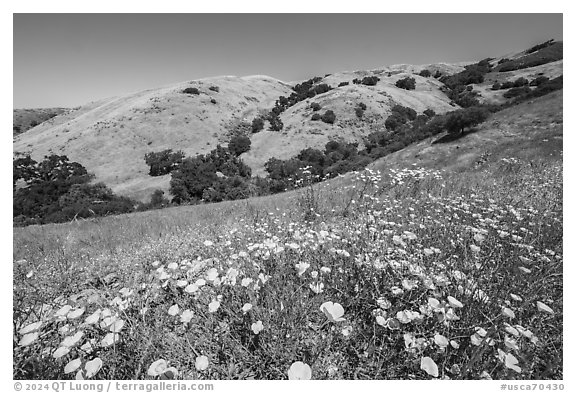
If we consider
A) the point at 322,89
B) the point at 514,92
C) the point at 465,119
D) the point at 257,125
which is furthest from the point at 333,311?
the point at 322,89

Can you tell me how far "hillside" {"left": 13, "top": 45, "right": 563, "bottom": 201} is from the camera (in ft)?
131

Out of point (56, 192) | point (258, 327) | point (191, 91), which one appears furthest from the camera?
point (191, 91)

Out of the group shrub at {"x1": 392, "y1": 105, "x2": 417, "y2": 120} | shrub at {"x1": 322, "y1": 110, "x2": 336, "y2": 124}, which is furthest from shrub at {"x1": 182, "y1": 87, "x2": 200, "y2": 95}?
shrub at {"x1": 392, "y1": 105, "x2": 417, "y2": 120}

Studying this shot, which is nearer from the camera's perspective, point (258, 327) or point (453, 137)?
point (258, 327)

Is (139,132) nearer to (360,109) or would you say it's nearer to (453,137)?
(360,109)

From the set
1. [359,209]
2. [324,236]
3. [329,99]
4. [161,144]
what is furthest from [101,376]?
[329,99]

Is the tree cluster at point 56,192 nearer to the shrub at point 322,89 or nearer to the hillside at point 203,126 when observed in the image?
the hillside at point 203,126

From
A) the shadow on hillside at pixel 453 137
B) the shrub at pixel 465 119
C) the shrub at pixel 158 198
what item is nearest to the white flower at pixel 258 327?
the shadow on hillside at pixel 453 137

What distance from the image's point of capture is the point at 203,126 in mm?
49719

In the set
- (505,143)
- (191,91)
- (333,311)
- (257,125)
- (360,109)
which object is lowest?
(333,311)

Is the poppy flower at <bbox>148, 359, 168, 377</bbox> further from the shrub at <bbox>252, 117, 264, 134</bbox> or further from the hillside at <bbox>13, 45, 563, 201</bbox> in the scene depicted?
the shrub at <bbox>252, 117, 264, 134</bbox>

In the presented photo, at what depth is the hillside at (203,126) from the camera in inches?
1570

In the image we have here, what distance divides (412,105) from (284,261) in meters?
53.7

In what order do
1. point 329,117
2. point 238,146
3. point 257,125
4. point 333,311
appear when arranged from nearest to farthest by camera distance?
point 333,311, point 238,146, point 329,117, point 257,125
